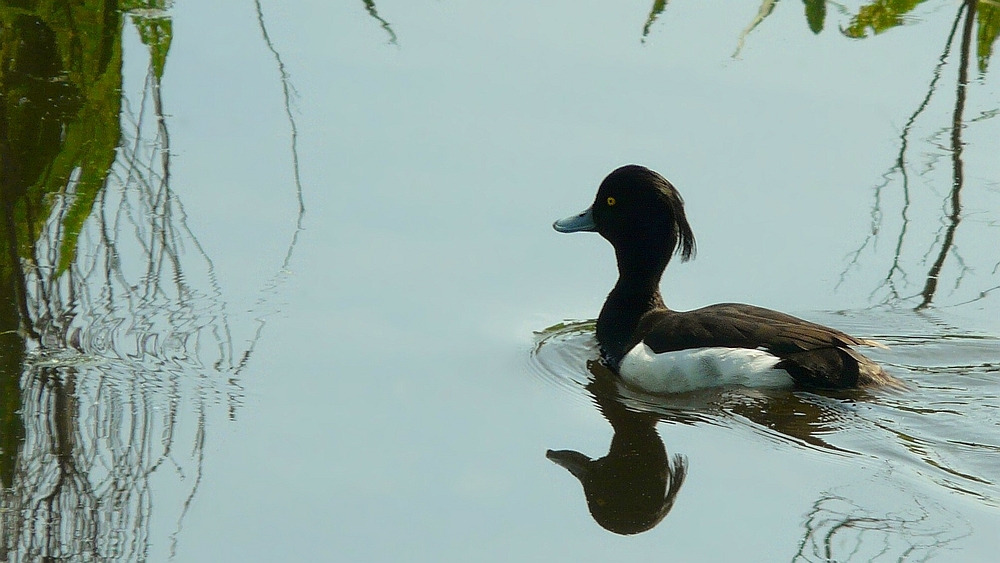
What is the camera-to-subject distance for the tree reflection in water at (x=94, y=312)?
4.88m

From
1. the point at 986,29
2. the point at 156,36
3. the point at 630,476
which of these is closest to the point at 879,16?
the point at 986,29

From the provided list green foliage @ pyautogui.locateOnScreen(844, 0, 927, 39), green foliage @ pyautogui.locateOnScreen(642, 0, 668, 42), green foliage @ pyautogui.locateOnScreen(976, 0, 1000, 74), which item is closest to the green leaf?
green foliage @ pyautogui.locateOnScreen(642, 0, 668, 42)

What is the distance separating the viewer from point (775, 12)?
34.8 ft

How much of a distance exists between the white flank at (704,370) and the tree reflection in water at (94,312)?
6.00 ft

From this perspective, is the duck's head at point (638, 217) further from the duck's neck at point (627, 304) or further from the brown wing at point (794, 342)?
the brown wing at point (794, 342)

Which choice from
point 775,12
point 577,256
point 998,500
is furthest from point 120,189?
point 775,12

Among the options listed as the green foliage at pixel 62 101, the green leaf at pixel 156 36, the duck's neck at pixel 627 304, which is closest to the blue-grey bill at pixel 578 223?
the duck's neck at pixel 627 304

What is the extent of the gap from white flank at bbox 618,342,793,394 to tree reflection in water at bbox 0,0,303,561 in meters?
1.83

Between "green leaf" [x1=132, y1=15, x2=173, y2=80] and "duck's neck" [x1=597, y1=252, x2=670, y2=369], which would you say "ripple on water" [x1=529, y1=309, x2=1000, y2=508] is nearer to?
"duck's neck" [x1=597, y1=252, x2=670, y2=369]

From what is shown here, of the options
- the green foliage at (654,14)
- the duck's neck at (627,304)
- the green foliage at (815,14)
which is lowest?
the duck's neck at (627,304)

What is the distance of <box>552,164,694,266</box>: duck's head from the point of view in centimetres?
718

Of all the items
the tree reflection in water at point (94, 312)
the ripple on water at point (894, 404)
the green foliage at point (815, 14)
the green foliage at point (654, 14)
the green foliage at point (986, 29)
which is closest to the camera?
the tree reflection in water at point (94, 312)

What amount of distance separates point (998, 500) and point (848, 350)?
1.44m

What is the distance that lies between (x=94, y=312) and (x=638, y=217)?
269 centimetres
